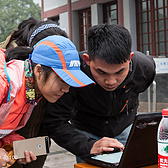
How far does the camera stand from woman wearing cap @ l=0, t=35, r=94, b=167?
1827mm

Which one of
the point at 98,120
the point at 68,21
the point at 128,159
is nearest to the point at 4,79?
the point at 128,159

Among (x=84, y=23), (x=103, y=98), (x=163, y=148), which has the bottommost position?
(x=163, y=148)

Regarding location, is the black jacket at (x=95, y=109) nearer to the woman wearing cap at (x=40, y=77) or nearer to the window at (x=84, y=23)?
the woman wearing cap at (x=40, y=77)

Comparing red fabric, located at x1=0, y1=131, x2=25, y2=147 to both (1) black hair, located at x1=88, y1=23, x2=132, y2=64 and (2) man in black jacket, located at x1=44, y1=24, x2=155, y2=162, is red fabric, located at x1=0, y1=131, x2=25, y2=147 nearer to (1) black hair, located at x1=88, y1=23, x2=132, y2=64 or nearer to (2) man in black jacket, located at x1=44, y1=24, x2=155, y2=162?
(2) man in black jacket, located at x1=44, y1=24, x2=155, y2=162

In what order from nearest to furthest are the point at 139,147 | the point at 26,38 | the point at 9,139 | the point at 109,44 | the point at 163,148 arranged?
the point at 163,148 → the point at 139,147 → the point at 109,44 → the point at 9,139 → the point at 26,38

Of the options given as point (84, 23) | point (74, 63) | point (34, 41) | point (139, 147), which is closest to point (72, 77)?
point (74, 63)

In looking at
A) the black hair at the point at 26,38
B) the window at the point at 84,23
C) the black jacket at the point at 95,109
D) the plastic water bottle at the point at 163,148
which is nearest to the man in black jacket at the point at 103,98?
the black jacket at the point at 95,109

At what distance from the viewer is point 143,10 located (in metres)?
8.87

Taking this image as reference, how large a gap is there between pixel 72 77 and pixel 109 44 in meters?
0.33

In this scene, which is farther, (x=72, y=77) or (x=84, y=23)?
(x=84, y=23)

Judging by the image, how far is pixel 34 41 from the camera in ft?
8.02

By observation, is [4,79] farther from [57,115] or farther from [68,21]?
[68,21]

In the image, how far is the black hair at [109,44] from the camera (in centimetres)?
197

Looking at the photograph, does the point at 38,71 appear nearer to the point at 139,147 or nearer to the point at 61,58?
the point at 61,58
